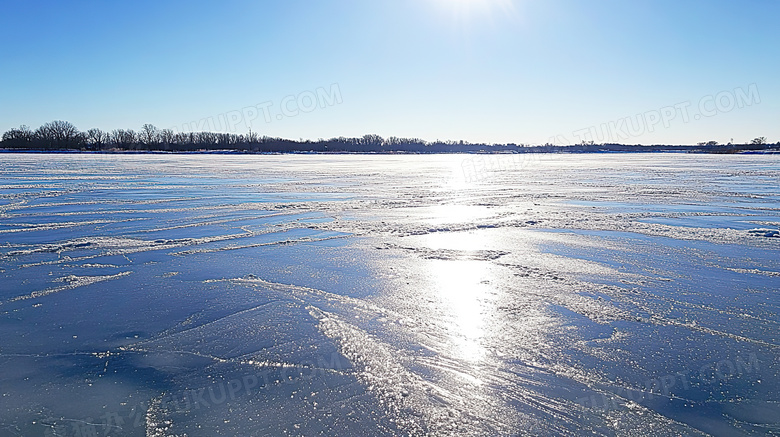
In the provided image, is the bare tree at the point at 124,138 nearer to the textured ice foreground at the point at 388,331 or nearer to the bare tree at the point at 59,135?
the bare tree at the point at 59,135

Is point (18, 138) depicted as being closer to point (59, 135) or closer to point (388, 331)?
point (59, 135)

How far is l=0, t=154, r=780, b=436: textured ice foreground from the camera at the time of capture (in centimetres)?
240

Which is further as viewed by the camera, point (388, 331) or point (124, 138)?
point (124, 138)

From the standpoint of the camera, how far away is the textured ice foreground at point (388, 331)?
2402 millimetres

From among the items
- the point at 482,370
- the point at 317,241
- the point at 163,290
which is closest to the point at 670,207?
the point at 317,241

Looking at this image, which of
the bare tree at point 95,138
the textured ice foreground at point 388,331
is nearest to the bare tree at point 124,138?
the bare tree at point 95,138

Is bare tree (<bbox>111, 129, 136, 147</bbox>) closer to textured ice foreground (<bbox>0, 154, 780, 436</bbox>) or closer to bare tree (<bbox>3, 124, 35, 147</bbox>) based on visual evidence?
bare tree (<bbox>3, 124, 35, 147</bbox>)

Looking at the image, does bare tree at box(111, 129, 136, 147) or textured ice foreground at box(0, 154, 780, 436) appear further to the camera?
bare tree at box(111, 129, 136, 147)

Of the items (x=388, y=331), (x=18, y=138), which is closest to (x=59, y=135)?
(x=18, y=138)

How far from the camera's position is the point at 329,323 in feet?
11.7

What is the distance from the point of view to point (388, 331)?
135 inches

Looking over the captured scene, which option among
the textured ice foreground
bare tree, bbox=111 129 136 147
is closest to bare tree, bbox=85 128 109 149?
bare tree, bbox=111 129 136 147

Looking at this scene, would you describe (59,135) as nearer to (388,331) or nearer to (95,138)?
(95,138)

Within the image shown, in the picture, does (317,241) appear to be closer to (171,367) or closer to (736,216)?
(171,367)
